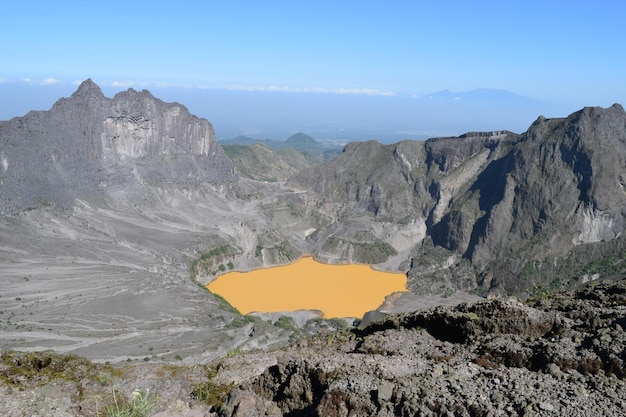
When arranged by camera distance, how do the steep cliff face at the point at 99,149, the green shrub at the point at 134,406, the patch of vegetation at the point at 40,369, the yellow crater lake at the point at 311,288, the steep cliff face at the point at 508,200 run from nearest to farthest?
the green shrub at the point at 134,406 < the patch of vegetation at the point at 40,369 < the yellow crater lake at the point at 311,288 < the steep cliff face at the point at 508,200 < the steep cliff face at the point at 99,149

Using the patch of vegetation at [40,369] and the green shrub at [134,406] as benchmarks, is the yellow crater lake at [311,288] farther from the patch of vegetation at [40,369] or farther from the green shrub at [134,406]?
the green shrub at [134,406]

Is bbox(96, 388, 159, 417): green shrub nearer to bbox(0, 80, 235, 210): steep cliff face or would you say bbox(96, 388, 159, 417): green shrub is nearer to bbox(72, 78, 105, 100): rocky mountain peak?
bbox(0, 80, 235, 210): steep cliff face

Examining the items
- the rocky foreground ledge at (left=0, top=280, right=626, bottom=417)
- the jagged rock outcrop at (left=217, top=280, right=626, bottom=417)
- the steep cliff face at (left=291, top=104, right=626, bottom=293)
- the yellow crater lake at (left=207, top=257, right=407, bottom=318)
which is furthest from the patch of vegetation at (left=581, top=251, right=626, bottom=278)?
the jagged rock outcrop at (left=217, top=280, right=626, bottom=417)

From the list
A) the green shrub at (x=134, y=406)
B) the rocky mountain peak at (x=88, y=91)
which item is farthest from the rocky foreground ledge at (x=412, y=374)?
the rocky mountain peak at (x=88, y=91)

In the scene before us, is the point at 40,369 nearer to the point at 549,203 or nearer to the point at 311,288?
the point at 311,288

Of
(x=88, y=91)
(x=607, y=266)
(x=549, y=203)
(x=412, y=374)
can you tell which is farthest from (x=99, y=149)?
(x=412, y=374)
